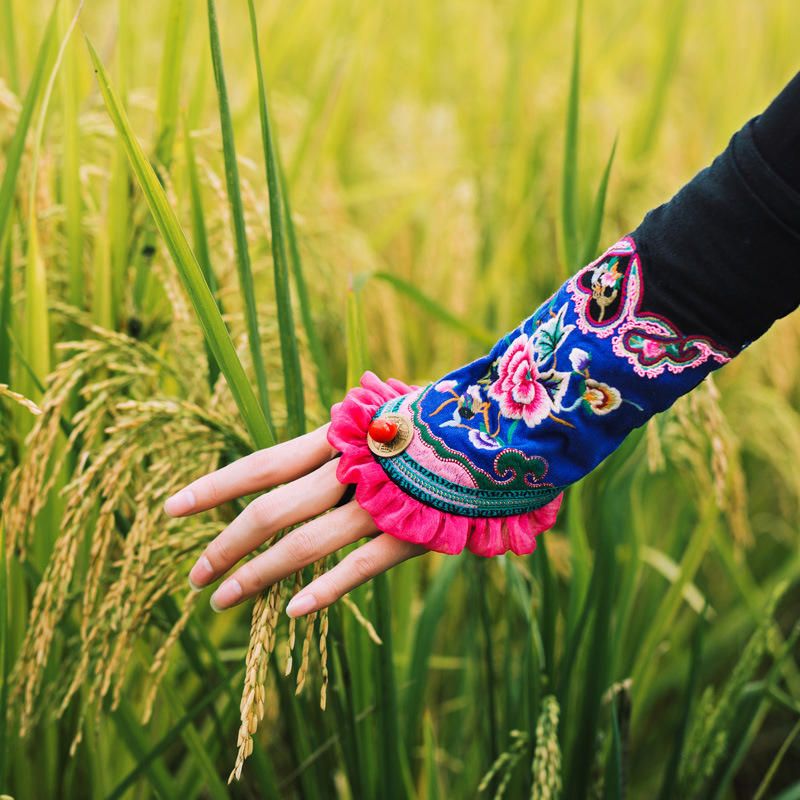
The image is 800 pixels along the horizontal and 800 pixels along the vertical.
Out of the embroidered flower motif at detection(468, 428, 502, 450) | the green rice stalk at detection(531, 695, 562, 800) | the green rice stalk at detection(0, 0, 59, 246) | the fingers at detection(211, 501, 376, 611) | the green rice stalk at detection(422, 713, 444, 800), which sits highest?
the green rice stalk at detection(0, 0, 59, 246)

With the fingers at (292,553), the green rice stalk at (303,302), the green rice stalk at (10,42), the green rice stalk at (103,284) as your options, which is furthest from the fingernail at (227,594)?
the green rice stalk at (10,42)

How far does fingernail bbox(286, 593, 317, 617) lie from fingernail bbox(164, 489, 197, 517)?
0.38ft

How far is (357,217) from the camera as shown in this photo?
2.40 metres

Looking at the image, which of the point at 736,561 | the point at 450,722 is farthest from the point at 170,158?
the point at 736,561

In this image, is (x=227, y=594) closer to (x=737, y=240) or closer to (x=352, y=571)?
(x=352, y=571)

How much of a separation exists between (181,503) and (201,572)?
7 centimetres

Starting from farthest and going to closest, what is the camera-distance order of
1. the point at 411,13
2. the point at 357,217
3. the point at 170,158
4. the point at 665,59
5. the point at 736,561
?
the point at 411,13 < the point at 357,217 < the point at 665,59 < the point at 736,561 < the point at 170,158

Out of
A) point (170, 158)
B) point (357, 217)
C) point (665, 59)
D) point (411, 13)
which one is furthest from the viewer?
point (411, 13)

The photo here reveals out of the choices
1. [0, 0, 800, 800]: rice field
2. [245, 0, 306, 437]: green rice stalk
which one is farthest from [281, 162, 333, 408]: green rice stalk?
[245, 0, 306, 437]: green rice stalk

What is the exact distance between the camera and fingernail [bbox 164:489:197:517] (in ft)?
2.48

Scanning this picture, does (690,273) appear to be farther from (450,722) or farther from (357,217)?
(357,217)

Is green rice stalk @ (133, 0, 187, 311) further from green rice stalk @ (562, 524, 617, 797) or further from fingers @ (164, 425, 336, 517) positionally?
green rice stalk @ (562, 524, 617, 797)

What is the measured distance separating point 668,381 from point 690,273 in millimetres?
92

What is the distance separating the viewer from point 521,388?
79 cm
